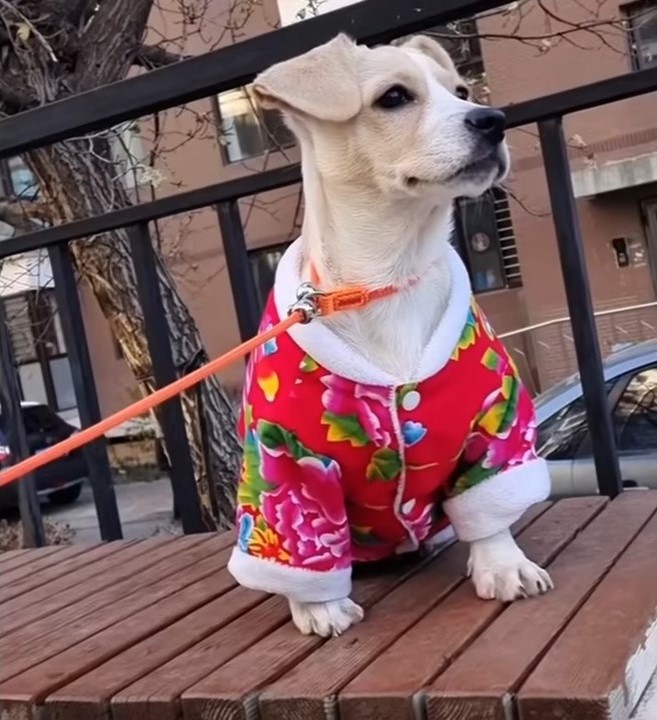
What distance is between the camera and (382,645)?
56.9 inches

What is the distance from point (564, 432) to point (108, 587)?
3.35 meters

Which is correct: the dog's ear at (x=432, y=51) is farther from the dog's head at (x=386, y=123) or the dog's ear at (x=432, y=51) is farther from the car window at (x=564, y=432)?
the car window at (x=564, y=432)

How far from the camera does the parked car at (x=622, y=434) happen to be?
4.72 m

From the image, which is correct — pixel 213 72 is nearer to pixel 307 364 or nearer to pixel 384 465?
pixel 307 364

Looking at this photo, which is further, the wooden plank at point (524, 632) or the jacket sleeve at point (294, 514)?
the jacket sleeve at point (294, 514)

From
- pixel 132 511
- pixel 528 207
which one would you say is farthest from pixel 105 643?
pixel 132 511

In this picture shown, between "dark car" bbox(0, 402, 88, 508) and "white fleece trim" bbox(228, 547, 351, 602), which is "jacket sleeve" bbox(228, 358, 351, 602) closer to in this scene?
"white fleece trim" bbox(228, 547, 351, 602)

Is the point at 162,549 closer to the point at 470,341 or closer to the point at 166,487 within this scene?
the point at 470,341

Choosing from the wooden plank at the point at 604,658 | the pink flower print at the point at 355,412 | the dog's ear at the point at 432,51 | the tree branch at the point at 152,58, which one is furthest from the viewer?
the tree branch at the point at 152,58

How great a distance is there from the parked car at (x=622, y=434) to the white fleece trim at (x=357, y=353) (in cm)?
320

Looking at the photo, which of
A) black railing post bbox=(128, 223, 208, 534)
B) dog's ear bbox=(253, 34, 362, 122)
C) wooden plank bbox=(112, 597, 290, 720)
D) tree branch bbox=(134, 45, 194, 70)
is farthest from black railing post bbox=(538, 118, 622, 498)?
tree branch bbox=(134, 45, 194, 70)

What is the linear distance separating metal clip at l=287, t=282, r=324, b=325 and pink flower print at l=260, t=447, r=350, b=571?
0.21m

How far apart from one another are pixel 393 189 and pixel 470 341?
0.27m

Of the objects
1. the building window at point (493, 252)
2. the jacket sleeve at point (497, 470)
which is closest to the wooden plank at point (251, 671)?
the jacket sleeve at point (497, 470)
